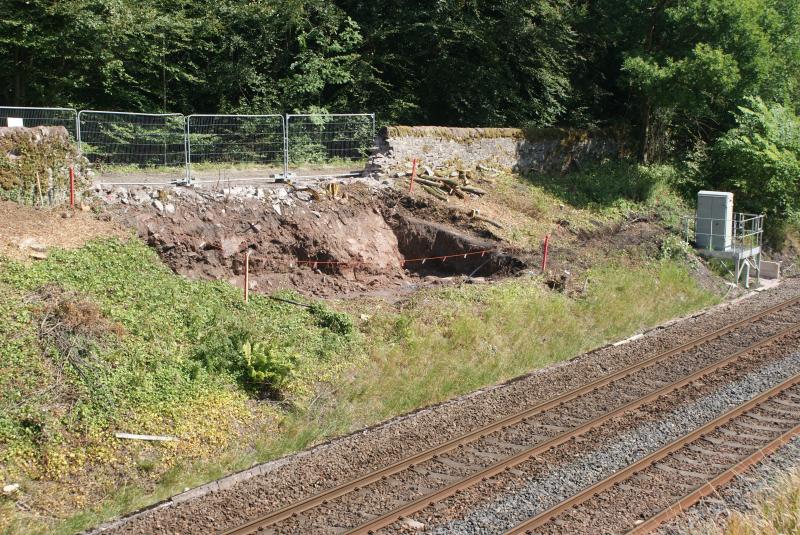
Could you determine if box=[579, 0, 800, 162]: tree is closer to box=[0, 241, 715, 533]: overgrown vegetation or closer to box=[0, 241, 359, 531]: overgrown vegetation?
box=[0, 241, 715, 533]: overgrown vegetation

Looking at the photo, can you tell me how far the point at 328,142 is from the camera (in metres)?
20.5

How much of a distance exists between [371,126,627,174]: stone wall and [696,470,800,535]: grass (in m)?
13.3

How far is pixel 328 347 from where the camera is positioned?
42.6 feet

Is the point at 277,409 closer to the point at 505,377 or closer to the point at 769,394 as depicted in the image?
the point at 505,377

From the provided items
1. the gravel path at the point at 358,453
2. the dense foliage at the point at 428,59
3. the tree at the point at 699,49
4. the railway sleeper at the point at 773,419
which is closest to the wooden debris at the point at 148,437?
the gravel path at the point at 358,453

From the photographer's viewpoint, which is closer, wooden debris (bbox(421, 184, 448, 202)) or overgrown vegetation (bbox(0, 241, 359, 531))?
overgrown vegetation (bbox(0, 241, 359, 531))

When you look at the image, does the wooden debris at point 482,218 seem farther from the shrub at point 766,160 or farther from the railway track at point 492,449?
the shrub at point 766,160

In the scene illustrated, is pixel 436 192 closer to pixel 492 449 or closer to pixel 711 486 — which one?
pixel 492 449

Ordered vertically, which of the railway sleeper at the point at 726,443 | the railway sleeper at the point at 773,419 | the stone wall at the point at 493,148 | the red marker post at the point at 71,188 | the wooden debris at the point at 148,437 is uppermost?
the stone wall at the point at 493,148

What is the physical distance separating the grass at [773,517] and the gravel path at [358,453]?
412 cm

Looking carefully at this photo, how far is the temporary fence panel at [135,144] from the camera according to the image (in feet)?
52.7

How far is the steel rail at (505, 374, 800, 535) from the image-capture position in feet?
28.3

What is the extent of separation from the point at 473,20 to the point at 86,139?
14.7m

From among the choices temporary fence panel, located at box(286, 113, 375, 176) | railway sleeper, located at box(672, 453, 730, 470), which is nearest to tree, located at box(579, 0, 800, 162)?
temporary fence panel, located at box(286, 113, 375, 176)
